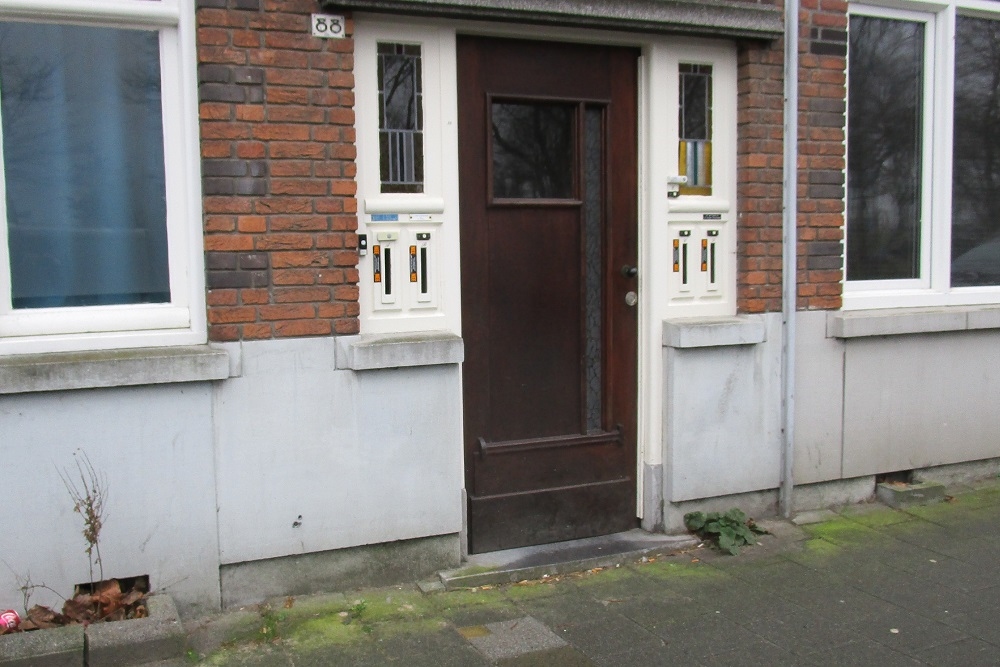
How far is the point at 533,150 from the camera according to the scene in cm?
510

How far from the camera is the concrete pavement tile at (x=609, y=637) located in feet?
13.4

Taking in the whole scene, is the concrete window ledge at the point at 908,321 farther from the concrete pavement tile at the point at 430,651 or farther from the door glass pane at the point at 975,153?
the concrete pavement tile at the point at 430,651

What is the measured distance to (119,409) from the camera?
13.7 ft

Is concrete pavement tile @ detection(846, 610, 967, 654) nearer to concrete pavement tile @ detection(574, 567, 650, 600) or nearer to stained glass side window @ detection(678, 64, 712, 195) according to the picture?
concrete pavement tile @ detection(574, 567, 650, 600)

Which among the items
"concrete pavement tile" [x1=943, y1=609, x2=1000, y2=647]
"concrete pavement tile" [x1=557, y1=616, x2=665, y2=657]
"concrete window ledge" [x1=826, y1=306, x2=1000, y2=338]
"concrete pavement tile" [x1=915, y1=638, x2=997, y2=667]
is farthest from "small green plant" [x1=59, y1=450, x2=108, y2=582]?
"concrete window ledge" [x1=826, y1=306, x2=1000, y2=338]

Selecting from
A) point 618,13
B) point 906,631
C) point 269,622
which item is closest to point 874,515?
point 906,631

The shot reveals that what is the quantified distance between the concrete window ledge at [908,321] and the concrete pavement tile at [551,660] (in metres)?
2.72

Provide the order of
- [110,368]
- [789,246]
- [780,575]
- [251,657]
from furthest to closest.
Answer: [789,246], [780,575], [110,368], [251,657]

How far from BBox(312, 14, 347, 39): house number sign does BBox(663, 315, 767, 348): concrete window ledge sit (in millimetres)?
2302

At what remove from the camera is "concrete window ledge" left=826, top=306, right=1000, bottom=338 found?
5.71 metres

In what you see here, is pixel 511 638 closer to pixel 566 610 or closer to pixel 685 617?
pixel 566 610

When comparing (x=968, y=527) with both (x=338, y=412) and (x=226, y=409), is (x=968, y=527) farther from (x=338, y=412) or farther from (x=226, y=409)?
(x=226, y=409)

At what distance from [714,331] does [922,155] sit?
6.99 feet

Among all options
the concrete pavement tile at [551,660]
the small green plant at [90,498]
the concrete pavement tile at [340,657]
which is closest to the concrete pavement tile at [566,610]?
the concrete pavement tile at [551,660]
